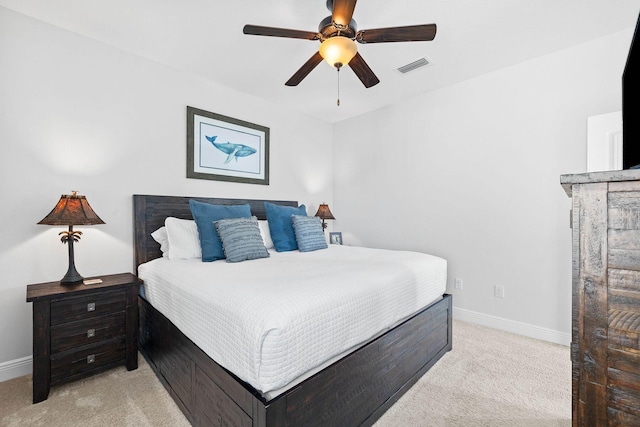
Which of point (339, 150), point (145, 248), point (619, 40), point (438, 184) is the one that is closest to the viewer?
point (619, 40)

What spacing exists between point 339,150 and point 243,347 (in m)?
3.70

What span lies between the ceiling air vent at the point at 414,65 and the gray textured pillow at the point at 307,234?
71.2 inches

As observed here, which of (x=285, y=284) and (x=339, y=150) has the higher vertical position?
(x=339, y=150)

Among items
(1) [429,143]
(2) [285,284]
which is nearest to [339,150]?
(1) [429,143]

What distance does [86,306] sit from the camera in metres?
1.97

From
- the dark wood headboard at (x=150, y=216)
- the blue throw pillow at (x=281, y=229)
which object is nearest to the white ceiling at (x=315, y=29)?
the dark wood headboard at (x=150, y=216)

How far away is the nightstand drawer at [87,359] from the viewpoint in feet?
6.12

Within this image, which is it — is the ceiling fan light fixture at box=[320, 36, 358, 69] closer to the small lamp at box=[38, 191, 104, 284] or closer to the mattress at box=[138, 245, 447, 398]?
the mattress at box=[138, 245, 447, 398]

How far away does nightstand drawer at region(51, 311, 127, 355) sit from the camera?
187 centimetres

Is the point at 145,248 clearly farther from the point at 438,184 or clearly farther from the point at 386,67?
the point at 438,184

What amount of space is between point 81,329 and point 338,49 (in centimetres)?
251

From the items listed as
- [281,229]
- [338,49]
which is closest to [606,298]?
[338,49]

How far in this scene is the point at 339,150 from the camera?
14.8ft

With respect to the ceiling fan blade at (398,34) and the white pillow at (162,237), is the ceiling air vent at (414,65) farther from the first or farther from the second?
the white pillow at (162,237)
